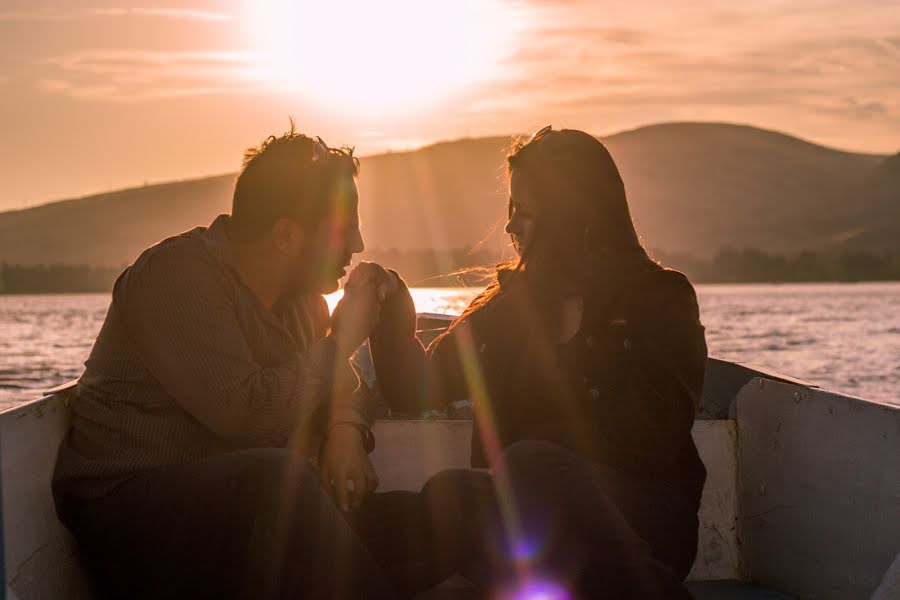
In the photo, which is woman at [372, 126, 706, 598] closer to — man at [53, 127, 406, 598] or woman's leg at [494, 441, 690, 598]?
woman's leg at [494, 441, 690, 598]

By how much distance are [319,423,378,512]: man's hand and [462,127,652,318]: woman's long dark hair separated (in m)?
0.63

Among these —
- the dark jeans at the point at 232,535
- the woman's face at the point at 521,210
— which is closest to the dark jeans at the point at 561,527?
the dark jeans at the point at 232,535

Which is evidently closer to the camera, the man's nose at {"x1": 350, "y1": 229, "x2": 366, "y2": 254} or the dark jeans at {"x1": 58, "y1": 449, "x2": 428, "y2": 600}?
the dark jeans at {"x1": 58, "y1": 449, "x2": 428, "y2": 600}

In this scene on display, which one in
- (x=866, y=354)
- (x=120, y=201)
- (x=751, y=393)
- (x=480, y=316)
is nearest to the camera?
(x=480, y=316)

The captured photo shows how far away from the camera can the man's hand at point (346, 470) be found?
2.46m

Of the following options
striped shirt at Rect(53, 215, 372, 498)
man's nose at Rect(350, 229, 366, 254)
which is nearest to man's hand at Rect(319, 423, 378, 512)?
striped shirt at Rect(53, 215, 372, 498)

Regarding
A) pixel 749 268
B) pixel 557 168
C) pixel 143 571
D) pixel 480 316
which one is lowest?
pixel 749 268

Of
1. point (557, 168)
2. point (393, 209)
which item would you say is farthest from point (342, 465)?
point (393, 209)

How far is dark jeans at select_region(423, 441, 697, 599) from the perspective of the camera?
6.20 ft

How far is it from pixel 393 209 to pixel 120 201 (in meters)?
32.7

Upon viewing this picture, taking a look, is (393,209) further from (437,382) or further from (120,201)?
(437,382)

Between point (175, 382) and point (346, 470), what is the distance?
19.7 inches

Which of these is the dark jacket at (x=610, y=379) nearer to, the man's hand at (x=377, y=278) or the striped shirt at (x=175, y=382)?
the man's hand at (x=377, y=278)

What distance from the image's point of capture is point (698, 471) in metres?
2.37
